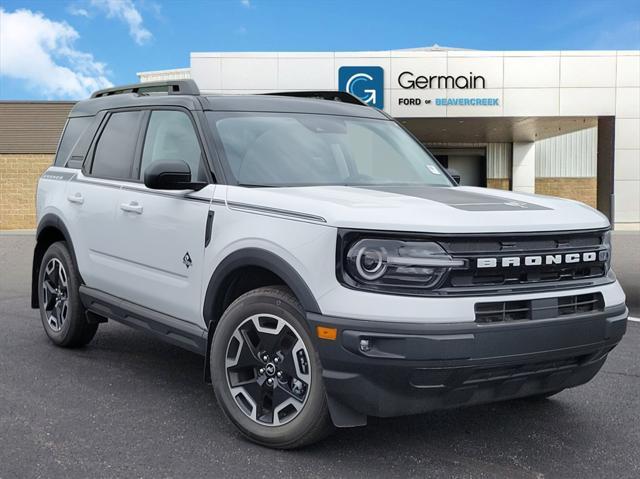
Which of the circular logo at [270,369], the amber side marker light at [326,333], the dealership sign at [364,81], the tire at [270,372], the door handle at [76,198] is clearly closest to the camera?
the amber side marker light at [326,333]

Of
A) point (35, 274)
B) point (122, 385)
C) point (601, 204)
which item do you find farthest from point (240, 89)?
point (122, 385)

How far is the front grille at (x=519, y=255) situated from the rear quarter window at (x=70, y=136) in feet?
12.3

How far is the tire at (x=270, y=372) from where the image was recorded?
11.5 ft

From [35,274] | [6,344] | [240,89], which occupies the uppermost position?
[240,89]

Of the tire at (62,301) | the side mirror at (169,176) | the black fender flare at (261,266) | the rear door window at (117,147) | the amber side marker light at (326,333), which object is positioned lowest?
the tire at (62,301)

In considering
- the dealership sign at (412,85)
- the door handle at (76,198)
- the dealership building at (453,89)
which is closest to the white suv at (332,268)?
the door handle at (76,198)

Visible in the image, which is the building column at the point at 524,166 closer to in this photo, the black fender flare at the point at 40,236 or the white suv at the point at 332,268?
the black fender flare at the point at 40,236

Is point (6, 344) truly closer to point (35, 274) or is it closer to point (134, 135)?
point (35, 274)

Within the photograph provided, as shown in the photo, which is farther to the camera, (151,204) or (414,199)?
(151,204)

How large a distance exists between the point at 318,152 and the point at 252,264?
1138mm

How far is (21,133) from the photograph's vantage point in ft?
89.5

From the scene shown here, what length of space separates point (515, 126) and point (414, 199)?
26.6 meters

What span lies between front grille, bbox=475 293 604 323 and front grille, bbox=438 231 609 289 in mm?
100

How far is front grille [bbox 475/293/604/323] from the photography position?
3.28 m
